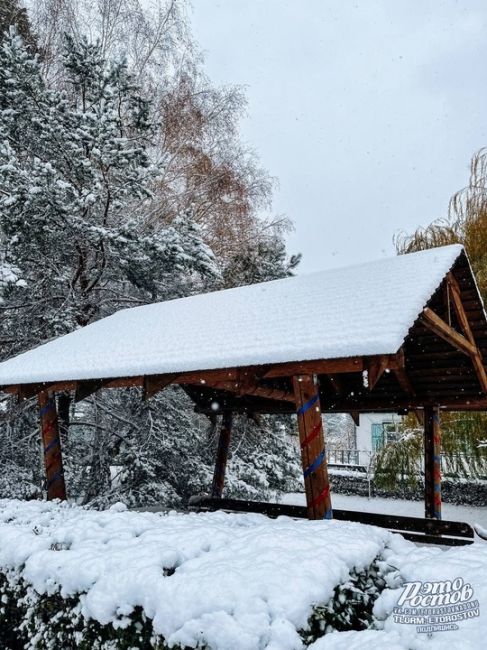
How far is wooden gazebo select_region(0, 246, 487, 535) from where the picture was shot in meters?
4.27

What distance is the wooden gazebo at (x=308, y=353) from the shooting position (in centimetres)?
427

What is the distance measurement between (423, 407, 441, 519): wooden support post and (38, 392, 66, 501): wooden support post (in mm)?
5579

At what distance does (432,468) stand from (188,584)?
6170mm

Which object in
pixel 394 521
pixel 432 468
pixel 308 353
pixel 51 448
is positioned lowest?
pixel 394 521

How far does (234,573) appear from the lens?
8.54ft

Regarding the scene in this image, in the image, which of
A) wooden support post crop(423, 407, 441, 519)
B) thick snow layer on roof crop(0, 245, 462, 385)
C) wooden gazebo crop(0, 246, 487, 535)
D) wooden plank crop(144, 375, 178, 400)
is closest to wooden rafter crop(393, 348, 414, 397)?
wooden gazebo crop(0, 246, 487, 535)

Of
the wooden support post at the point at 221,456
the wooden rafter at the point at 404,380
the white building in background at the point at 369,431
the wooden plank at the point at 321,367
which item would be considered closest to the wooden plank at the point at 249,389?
the wooden plank at the point at 321,367

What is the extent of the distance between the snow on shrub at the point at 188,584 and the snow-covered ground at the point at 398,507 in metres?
10.4

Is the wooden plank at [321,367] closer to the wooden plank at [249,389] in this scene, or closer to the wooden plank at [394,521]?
the wooden plank at [249,389]

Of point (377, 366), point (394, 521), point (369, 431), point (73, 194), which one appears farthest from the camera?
point (369, 431)

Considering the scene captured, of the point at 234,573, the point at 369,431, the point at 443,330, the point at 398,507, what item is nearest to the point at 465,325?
the point at 443,330

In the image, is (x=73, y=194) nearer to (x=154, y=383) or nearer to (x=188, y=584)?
(x=154, y=383)

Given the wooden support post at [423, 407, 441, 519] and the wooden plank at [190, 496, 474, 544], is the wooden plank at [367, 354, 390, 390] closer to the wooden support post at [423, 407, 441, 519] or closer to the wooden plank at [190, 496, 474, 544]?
the wooden plank at [190, 496, 474, 544]

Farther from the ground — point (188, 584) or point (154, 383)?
point (154, 383)
